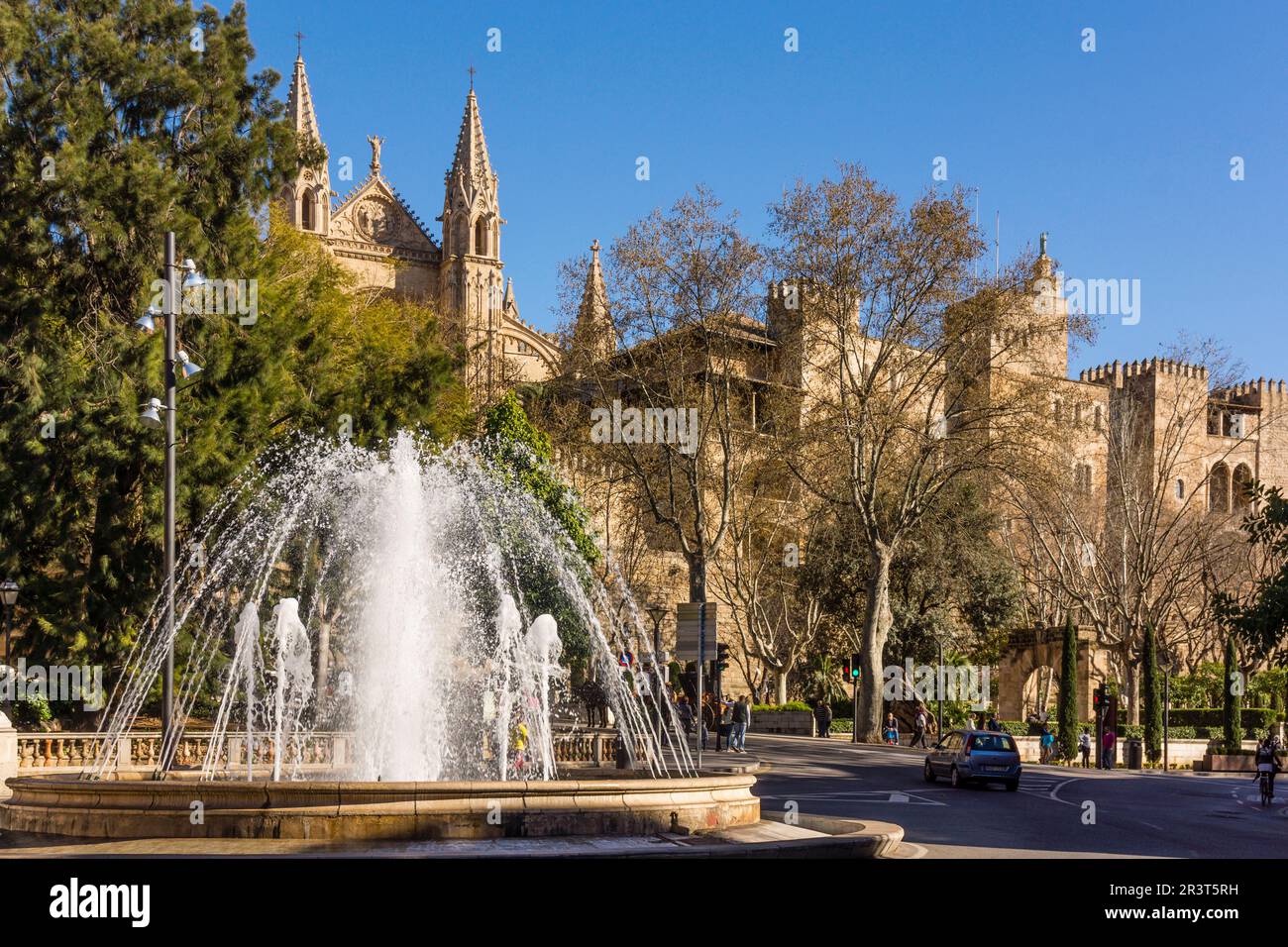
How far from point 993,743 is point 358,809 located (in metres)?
17.0

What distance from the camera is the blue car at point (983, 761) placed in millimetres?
26141

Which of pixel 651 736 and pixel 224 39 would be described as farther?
pixel 224 39

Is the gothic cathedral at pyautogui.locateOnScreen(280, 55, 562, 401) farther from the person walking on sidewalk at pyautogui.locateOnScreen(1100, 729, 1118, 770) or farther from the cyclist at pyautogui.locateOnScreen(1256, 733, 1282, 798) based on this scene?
the cyclist at pyautogui.locateOnScreen(1256, 733, 1282, 798)

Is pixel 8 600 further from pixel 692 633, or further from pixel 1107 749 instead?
pixel 1107 749

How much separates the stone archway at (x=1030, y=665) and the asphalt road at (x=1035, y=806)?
47.8 feet

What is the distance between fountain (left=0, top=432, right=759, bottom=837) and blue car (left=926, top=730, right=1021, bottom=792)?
214 inches

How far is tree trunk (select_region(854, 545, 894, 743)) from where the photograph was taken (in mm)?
39438

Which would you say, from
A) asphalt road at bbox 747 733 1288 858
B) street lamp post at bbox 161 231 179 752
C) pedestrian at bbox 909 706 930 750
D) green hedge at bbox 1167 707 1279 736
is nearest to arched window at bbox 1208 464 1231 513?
green hedge at bbox 1167 707 1279 736

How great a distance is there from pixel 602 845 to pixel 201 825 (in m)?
3.59

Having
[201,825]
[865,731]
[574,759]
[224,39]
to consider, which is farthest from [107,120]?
[865,731]

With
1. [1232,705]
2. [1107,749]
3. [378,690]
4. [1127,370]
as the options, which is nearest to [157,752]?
[378,690]

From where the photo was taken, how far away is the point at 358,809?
1236 centimetres
